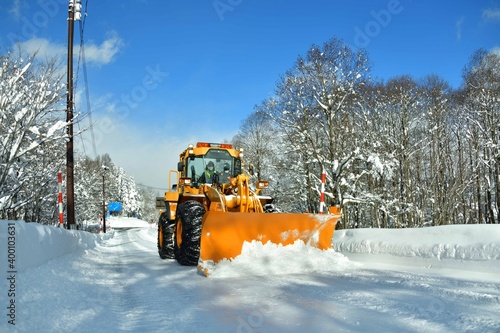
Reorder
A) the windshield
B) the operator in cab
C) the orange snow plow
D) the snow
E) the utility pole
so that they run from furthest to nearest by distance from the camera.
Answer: the utility pole, the windshield, the operator in cab, the orange snow plow, the snow

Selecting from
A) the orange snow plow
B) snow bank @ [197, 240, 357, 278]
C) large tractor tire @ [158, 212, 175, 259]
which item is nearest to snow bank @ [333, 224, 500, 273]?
snow bank @ [197, 240, 357, 278]

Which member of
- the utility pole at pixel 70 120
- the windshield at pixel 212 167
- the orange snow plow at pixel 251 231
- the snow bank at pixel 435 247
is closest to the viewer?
the snow bank at pixel 435 247

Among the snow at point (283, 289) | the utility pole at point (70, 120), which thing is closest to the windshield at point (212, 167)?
the snow at point (283, 289)

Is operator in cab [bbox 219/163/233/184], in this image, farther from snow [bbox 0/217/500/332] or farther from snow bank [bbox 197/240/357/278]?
snow bank [bbox 197/240/357/278]

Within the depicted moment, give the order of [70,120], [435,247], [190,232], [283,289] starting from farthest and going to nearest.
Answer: [70,120] → [190,232] → [435,247] → [283,289]

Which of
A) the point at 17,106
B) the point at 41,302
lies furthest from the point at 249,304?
the point at 17,106

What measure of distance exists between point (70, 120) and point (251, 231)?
917 cm

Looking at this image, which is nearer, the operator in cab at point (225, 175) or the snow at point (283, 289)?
the snow at point (283, 289)

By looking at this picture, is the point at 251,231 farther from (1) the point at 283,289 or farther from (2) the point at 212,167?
(2) the point at 212,167

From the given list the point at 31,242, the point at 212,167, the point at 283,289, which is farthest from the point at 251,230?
the point at 31,242

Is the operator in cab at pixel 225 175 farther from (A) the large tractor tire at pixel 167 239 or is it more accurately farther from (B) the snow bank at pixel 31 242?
(B) the snow bank at pixel 31 242

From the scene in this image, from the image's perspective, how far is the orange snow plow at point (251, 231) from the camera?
6.25m

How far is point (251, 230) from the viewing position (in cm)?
643

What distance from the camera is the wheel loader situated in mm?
6301
